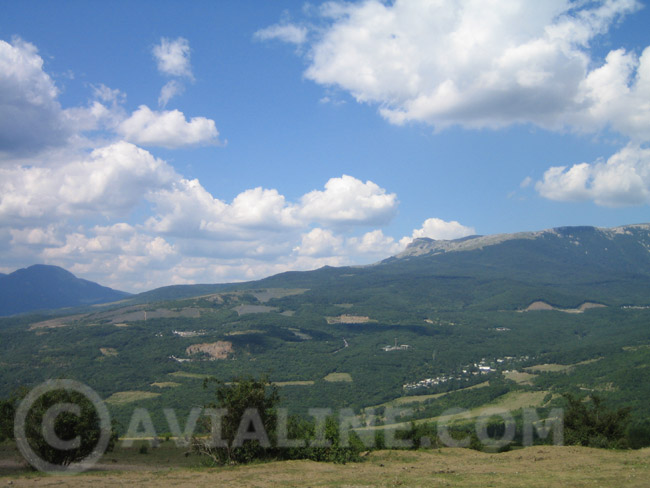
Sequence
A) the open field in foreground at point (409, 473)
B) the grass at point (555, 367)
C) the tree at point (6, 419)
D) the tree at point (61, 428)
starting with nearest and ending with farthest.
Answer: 1. the open field in foreground at point (409, 473)
2. the tree at point (61, 428)
3. the tree at point (6, 419)
4. the grass at point (555, 367)

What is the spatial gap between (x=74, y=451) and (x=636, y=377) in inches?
4403

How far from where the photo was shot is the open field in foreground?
18562 mm

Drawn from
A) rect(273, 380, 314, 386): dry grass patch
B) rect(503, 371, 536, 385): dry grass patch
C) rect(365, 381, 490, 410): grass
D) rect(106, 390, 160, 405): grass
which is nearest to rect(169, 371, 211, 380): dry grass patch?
rect(106, 390, 160, 405): grass

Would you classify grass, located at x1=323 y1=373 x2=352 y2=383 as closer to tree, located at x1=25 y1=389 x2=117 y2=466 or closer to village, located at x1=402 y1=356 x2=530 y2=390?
village, located at x1=402 y1=356 x2=530 y2=390

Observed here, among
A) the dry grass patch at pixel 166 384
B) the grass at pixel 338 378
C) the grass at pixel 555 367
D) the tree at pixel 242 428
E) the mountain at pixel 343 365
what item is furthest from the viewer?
the grass at pixel 338 378

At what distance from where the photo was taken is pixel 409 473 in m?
21.3

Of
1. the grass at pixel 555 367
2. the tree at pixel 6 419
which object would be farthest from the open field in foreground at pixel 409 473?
the grass at pixel 555 367

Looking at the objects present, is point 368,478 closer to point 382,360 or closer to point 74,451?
point 74,451

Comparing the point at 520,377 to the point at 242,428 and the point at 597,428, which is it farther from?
the point at 242,428

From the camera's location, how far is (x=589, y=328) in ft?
654

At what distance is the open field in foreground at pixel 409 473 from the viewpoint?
18562 mm

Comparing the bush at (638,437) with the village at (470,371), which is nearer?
the bush at (638,437)

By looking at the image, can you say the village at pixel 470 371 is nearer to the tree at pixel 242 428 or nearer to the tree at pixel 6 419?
the tree at pixel 242 428

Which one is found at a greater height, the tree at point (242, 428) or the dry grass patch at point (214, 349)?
the tree at point (242, 428)
